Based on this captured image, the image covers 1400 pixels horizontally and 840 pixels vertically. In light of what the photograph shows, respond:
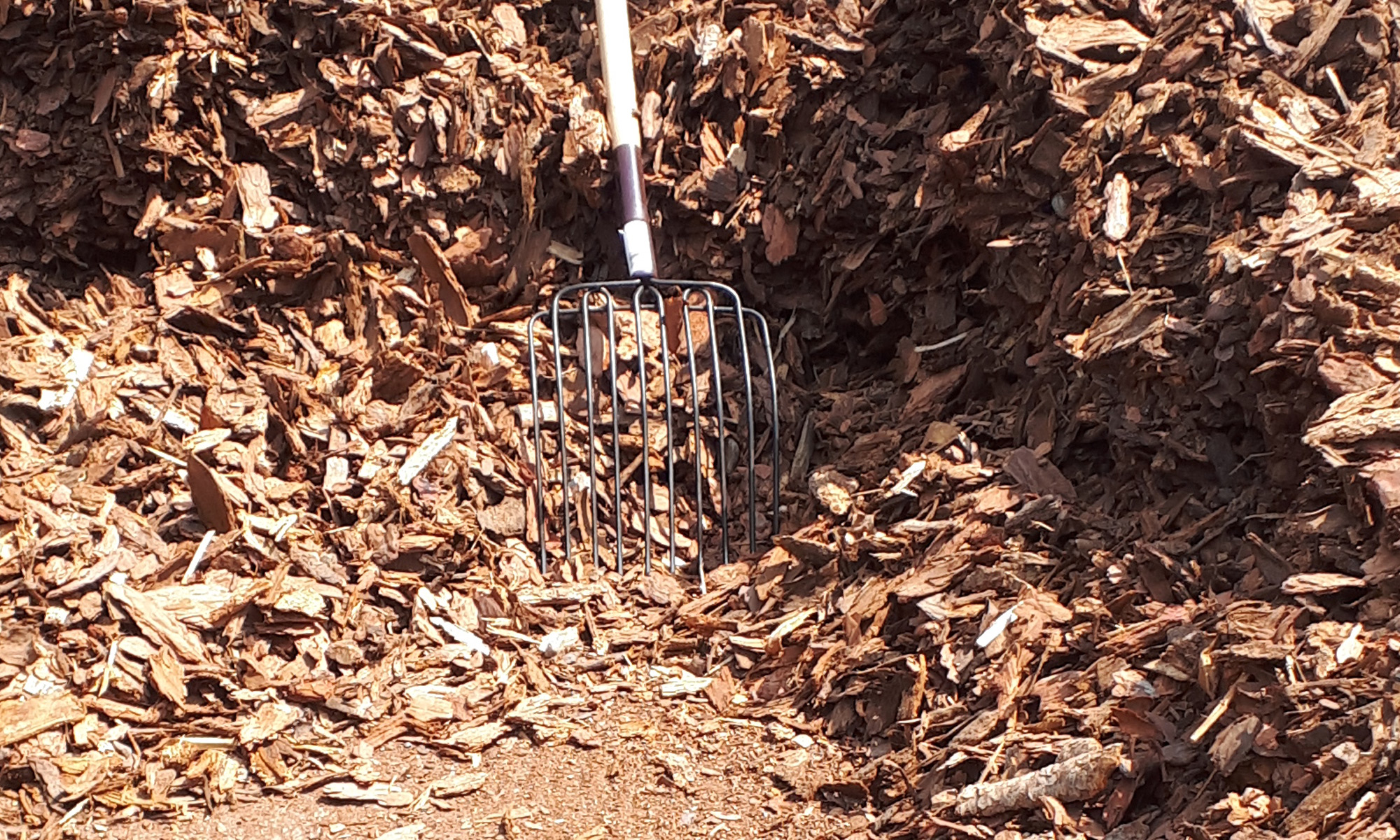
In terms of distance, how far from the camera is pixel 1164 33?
131 inches

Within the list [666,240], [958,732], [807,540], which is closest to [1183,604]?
[958,732]

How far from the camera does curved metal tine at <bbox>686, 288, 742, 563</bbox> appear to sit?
3.81m

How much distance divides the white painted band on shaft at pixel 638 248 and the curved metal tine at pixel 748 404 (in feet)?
0.93

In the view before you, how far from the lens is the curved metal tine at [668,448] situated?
384 cm

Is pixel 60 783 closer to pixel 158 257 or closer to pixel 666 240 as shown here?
pixel 158 257

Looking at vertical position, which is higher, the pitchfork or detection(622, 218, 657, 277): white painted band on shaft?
detection(622, 218, 657, 277): white painted band on shaft

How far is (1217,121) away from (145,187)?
3413mm

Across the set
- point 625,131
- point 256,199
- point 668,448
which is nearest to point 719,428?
point 668,448

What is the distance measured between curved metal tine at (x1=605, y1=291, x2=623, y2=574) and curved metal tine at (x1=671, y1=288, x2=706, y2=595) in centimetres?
18

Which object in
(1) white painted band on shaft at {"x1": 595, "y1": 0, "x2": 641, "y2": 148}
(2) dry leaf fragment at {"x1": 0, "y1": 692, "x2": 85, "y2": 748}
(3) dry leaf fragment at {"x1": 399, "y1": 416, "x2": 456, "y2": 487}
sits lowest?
(2) dry leaf fragment at {"x1": 0, "y1": 692, "x2": 85, "y2": 748}

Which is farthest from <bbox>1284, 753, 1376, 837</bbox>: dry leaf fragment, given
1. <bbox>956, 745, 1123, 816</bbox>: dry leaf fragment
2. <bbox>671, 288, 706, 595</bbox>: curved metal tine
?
<bbox>671, 288, 706, 595</bbox>: curved metal tine

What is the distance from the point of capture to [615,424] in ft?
12.6

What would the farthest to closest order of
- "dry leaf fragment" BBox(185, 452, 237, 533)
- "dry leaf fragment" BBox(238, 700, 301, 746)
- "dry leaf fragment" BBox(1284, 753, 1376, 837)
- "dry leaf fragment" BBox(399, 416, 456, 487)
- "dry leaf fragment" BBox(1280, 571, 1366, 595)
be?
1. "dry leaf fragment" BBox(399, 416, 456, 487)
2. "dry leaf fragment" BBox(185, 452, 237, 533)
3. "dry leaf fragment" BBox(238, 700, 301, 746)
4. "dry leaf fragment" BBox(1280, 571, 1366, 595)
5. "dry leaf fragment" BBox(1284, 753, 1376, 837)

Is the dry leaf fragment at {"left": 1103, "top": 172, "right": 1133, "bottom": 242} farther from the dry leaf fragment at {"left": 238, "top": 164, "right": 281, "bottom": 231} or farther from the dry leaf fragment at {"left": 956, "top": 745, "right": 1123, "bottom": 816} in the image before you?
the dry leaf fragment at {"left": 238, "top": 164, "right": 281, "bottom": 231}
